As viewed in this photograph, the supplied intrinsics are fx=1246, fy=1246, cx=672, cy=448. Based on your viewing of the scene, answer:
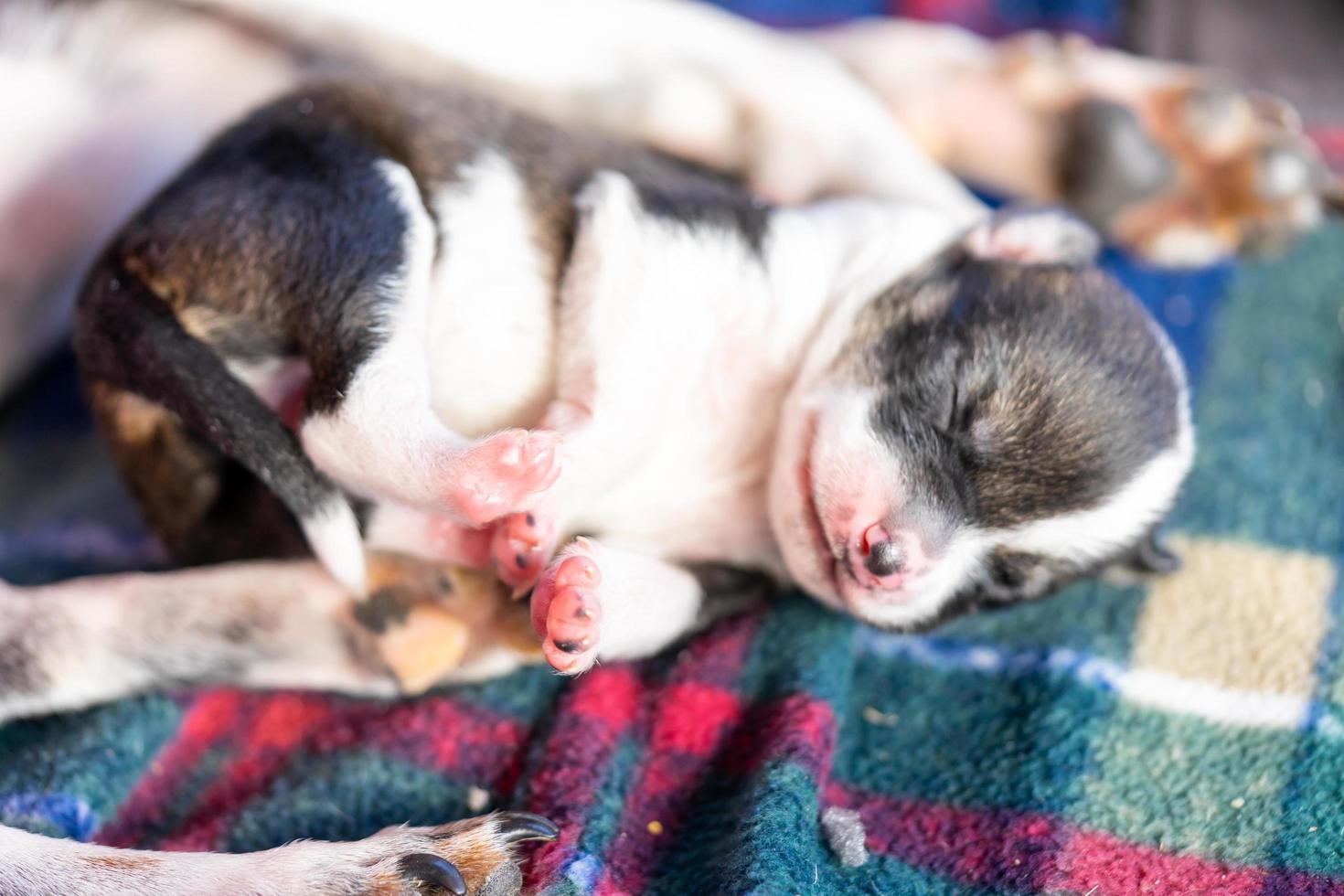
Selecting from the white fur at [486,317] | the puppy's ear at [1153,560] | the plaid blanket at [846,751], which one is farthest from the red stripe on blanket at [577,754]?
the puppy's ear at [1153,560]

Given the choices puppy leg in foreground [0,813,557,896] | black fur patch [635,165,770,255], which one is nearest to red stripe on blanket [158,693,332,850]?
puppy leg in foreground [0,813,557,896]

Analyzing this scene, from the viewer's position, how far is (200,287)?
71.1 inches

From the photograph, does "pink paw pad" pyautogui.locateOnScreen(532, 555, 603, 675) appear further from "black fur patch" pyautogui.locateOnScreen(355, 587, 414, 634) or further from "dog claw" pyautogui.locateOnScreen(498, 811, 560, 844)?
"black fur patch" pyautogui.locateOnScreen(355, 587, 414, 634)

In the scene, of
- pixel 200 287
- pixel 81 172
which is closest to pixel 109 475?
pixel 81 172

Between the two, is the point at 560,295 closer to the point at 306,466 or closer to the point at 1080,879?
the point at 306,466

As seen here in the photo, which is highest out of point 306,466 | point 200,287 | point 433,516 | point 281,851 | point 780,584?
point 200,287

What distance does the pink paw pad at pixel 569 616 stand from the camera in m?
1.57

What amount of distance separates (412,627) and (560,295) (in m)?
0.55

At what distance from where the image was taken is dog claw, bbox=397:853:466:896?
148cm

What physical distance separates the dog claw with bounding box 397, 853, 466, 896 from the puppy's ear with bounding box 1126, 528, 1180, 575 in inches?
46.8

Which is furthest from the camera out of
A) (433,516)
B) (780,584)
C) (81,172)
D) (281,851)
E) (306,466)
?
(81,172)

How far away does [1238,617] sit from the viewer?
6.72ft

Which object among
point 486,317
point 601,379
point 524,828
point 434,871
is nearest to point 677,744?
point 524,828

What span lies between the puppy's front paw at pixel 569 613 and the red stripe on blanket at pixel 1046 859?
48cm
